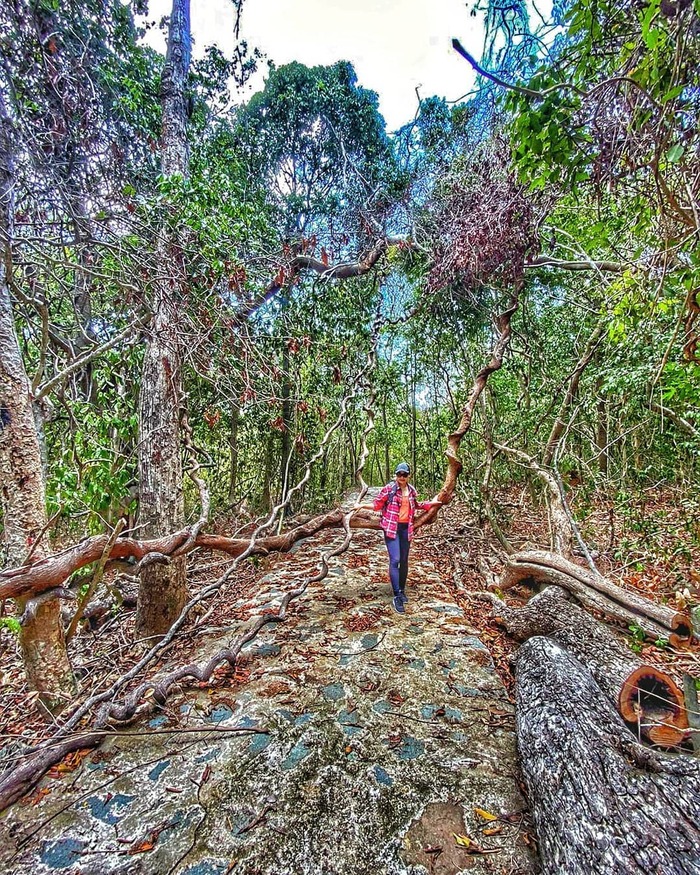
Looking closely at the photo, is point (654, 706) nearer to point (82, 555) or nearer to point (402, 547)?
point (402, 547)

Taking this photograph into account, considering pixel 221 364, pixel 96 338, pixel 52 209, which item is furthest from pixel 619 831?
pixel 96 338

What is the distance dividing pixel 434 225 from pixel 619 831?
22.9 feet

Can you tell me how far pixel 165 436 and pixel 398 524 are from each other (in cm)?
278

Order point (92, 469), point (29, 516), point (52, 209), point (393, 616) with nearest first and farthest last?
point (29, 516)
point (52, 209)
point (92, 469)
point (393, 616)

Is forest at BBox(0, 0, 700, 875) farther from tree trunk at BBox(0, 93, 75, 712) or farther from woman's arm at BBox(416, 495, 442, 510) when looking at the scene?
woman's arm at BBox(416, 495, 442, 510)

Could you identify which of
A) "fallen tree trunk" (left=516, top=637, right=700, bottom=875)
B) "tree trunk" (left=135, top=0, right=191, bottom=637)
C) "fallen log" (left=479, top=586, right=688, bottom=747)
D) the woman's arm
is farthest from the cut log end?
"tree trunk" (left=135, top=0, right=191, bottom=637)

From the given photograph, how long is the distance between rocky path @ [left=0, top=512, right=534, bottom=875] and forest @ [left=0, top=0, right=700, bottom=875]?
0.04 meters

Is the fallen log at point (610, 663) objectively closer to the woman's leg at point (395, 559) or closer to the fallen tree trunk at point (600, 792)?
the fallen tree trunk at point (600, 792)

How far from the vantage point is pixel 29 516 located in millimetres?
2643

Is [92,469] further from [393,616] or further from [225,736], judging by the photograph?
[393,616]

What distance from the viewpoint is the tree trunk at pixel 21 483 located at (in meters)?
2.53

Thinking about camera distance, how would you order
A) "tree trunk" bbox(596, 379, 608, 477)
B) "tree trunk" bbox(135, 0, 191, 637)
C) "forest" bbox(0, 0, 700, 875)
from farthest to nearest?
"tree trunk" bbox(596, 379, 608, 477)
"tree trunk" bbox(135, 0, 191, 637)
"forest" bbox(0, 0, 700, 875)

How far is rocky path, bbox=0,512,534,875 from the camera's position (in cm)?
176

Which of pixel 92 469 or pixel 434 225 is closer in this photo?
pixel 92 469
